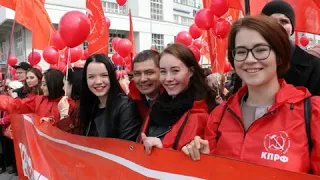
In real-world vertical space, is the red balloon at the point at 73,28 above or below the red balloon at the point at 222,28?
below

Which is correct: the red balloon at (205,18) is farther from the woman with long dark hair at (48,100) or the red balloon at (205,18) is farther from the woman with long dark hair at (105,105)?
the woman with long dark hair at (105,105)

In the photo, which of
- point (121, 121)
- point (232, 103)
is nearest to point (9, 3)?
point (121, 121)

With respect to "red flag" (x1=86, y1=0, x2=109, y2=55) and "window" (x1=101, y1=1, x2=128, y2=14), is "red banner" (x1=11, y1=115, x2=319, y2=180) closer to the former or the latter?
"red flag" (x1=86, y1=0, x2=109, y2=55)

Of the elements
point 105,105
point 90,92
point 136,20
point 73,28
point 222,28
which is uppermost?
point 136,20

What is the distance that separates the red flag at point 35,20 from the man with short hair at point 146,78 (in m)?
2.95

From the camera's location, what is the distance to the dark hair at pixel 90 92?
2.45m

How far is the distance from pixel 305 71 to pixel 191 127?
31.9 inches

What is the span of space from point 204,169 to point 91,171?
0.97 meters

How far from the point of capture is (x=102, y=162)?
203cm

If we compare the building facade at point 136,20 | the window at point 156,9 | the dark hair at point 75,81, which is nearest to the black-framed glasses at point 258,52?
the dark hair at point 75,81

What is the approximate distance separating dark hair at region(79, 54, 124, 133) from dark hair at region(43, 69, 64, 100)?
4.11 ft

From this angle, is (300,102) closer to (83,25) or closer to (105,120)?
(105,120)

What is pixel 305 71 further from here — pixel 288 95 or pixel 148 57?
pixel 148 57

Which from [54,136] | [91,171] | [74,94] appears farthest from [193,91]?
[74,94]
